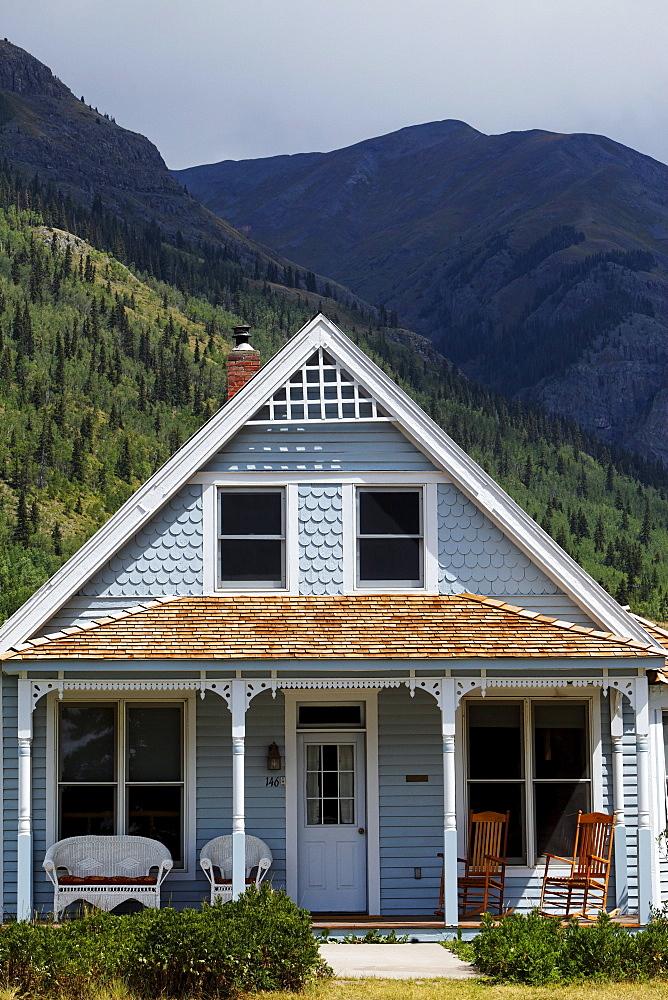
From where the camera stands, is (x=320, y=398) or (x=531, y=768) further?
(x=320, y=398)

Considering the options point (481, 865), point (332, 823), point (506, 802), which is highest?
point (506, 802)

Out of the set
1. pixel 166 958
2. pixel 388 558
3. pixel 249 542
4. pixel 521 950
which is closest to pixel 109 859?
pixel 249 542

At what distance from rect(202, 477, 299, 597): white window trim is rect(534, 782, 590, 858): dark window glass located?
149 inches

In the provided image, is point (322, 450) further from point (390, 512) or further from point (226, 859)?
point (226, 859)

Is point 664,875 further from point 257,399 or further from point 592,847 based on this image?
point 257,399

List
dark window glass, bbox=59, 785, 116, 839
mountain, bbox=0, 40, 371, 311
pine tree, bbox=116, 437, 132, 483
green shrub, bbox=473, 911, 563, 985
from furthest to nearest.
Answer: mountain, bbox=0, 40, 371, 311 < pine tree, bbox=116, 437, 132, 483 < dark window glass, bbox=59, 785, 116, 839 < green shrub, bbox=473, 911, 563, 985

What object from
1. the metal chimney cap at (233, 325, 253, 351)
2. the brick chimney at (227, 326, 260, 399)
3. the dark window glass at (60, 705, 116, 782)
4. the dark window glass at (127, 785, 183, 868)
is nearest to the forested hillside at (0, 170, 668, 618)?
the metal chimney cap at (233, 325, 253, 351)

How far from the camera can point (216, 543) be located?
51.3 ft

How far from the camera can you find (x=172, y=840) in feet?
49.4

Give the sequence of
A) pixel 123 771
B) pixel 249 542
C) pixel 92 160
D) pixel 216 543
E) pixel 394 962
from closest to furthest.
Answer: pixel 394 962 < pixel 123 771 < pixel 216 543 < pixel 249 542 < pixel 92 160

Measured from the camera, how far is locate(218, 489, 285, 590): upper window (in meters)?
15.7

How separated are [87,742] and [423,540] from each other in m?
4.62

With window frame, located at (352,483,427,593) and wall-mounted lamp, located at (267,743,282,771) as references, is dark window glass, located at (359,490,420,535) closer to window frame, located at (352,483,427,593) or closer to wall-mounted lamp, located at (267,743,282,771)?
window frame, located at (352,483,427,593)

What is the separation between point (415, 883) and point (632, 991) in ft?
13.9
